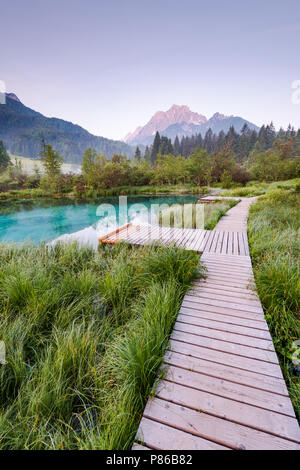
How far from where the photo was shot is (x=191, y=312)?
2021 millimetres

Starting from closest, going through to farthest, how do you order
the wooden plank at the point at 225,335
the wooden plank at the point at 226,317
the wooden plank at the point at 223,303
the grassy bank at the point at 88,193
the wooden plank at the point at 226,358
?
the wooden plank at the point at 226,358 < the wooden plank at the point at 225,335 < the wooden plank at the point at 226,317 < the wooden plank at the point at 223,303 < the grassy bank at the point at 88,193

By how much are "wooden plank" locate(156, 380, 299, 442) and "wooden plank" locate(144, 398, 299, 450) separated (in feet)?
0.08

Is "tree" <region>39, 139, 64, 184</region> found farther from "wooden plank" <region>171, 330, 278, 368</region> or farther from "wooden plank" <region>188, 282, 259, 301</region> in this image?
"wooden plank" <region>171, 330, 278, 368</region>

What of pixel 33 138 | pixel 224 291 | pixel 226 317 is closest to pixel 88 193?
pixel 224 291

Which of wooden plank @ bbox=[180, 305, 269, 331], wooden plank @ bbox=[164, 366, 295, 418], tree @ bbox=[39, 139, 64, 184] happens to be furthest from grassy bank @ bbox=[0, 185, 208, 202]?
wooden plank @ bbox=[164, 366, 295, 418]

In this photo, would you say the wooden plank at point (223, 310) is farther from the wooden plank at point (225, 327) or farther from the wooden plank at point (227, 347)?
the wooden plank at point (227, 347)

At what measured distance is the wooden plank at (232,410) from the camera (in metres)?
1.04

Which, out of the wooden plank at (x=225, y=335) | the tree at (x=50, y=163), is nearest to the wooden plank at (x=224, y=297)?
the wooden plank at (x=225, y=335)

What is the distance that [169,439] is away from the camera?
3.30 ft

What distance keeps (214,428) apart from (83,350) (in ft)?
3.61

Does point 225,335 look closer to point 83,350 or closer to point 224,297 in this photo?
point 224,297

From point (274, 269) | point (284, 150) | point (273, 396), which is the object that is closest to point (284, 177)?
point (284, 150)

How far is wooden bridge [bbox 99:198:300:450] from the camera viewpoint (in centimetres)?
101
